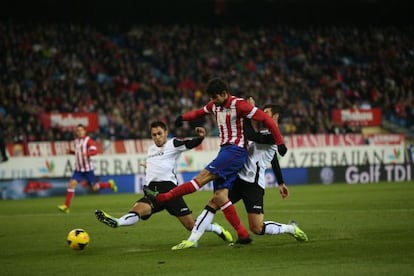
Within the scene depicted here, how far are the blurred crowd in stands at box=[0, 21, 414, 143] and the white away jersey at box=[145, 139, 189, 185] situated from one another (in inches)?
678

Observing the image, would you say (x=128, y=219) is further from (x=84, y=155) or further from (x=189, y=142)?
(x=84, y=155)

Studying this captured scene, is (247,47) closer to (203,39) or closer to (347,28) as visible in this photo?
(203,39)

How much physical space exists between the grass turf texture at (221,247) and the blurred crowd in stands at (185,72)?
1245 centimetres

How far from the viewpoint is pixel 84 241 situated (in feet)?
34.5

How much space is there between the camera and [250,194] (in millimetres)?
10781

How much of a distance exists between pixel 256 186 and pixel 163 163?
1.41 m

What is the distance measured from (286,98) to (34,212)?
1817 centimetres

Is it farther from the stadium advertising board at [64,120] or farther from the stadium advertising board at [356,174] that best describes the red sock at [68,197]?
the stadium advertising board at [356,174]

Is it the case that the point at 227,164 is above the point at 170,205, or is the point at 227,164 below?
above

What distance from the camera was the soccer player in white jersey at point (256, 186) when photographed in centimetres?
1047

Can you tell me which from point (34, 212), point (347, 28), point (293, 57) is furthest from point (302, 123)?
point (34, 212)

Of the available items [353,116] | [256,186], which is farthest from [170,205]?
[353,116]

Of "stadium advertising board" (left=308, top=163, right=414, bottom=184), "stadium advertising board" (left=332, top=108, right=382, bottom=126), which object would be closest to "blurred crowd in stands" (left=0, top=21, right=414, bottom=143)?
"stadium advertising board" (left=332, top=108, right=382, bottom=126)

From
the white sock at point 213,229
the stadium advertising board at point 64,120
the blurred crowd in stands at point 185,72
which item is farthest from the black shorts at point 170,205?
the stadium advertising board at point 64,120
